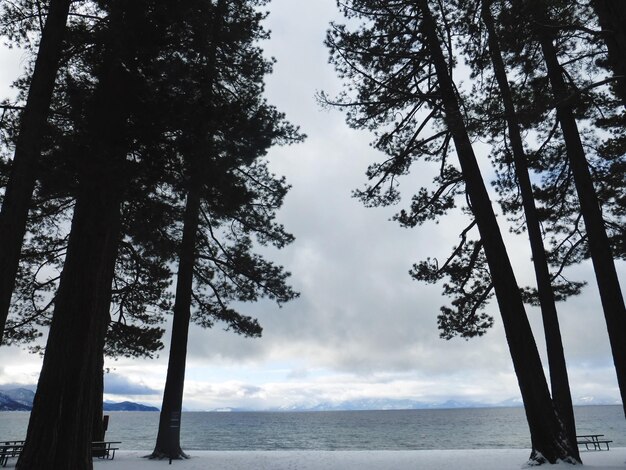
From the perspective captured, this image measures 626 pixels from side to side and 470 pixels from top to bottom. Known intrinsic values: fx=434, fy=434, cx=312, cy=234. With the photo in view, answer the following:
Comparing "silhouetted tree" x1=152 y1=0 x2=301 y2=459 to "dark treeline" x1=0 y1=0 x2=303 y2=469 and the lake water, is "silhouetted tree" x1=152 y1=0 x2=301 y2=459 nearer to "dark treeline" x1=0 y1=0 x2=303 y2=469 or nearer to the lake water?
"dark treeline" x1=0 y1=0 x2=303 y2=469

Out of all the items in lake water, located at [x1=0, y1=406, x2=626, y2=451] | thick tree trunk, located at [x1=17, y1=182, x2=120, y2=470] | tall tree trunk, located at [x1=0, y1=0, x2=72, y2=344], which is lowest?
lake water, located at [x1=0, y1=406, x2=626, y2=451]

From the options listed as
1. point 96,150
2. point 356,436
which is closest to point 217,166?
point 96,150

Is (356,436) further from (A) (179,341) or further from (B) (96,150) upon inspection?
(B) (96,150)

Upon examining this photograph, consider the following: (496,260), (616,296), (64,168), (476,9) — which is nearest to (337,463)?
(496,260)

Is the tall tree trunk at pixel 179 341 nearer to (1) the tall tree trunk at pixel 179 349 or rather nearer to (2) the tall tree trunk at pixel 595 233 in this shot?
(1) the tall tree trunk at pixel 179 349

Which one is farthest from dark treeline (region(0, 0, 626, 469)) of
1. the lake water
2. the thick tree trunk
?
the lake water

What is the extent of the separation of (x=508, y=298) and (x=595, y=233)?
2.21 metres

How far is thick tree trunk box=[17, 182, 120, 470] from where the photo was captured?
6.19 metres

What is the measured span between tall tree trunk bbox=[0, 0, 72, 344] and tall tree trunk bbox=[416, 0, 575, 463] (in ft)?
23.8

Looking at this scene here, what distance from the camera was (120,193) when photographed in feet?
23.2

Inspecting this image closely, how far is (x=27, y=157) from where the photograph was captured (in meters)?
6.42

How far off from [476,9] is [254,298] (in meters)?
10.2

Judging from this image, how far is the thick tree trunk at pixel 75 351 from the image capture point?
619 cm

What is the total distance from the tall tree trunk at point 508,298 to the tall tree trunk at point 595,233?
4.81 ft
